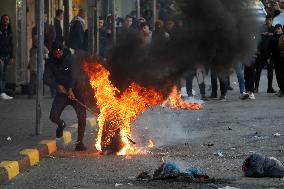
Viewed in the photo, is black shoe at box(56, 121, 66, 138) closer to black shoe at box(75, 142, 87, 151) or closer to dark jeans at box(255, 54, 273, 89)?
black shoe at box(75, 142, 87, 151)

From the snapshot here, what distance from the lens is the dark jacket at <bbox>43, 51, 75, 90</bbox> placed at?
12562 millimetres

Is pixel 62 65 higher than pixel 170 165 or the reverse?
higher

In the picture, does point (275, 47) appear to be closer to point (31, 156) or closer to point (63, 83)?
point (63, 83)

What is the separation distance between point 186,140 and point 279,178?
4.15 meters

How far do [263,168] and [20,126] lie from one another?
20.9 feet

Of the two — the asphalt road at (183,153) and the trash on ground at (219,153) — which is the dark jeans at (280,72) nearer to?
the asphalt road at (183,153)

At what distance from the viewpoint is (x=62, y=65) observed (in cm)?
1258

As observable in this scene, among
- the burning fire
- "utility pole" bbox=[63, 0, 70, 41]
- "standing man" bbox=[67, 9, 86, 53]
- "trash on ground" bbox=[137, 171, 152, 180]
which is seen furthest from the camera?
Result: "utility pole" bbox=[63, 0, 70, 41]

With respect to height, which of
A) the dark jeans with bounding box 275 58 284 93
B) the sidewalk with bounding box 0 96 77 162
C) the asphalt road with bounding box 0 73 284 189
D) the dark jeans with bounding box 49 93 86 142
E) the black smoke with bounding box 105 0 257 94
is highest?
the black smoke with bounding box 105 0 257 94

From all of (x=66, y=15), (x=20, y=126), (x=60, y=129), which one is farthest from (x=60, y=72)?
(x=66, y=15)

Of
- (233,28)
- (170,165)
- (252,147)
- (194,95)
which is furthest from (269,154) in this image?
(194,95)

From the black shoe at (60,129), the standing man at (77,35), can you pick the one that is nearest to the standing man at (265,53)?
the standing man at (77,35)

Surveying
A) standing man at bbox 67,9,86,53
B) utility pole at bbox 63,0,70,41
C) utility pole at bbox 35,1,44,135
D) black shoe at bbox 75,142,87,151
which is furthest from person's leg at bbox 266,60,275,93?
black shoe at bbox 75,142,87,151

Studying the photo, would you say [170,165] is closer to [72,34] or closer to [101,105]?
[101,105]
